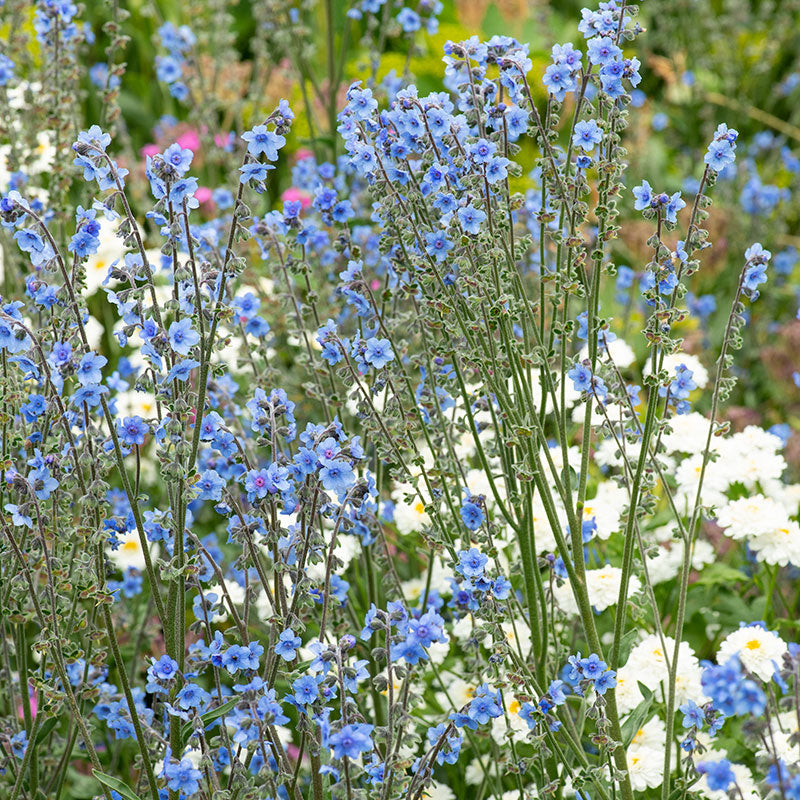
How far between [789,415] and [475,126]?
3.08m

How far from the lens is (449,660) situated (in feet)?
9.93

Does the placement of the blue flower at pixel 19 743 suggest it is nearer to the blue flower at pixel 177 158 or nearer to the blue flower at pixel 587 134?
the blue flower at pixel 177 158

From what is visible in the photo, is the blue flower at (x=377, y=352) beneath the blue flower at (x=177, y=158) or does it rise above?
beneath

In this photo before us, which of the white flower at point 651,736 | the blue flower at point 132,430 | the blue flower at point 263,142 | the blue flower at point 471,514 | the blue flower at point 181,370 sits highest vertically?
the blue flower at point 263,142

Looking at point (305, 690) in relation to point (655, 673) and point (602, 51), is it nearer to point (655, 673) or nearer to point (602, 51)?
point (655, 673)

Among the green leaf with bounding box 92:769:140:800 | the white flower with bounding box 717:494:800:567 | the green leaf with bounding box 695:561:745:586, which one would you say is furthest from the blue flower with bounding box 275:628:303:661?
the green leaf with bounding box 695:561:745:586

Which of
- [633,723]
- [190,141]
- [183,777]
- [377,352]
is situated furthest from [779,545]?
[190,141]

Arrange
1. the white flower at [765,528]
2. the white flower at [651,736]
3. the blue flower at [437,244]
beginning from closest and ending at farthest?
the blue flower at [437,244] → the white flower at [651,736] → the white flower at [765,528]

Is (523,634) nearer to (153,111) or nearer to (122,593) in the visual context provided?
(122,593)

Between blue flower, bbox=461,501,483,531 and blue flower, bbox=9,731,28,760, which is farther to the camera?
blue flower, bbox=9,731,28,760

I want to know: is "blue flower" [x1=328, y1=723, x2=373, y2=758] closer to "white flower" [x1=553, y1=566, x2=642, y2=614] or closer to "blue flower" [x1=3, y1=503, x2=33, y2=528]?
"blue flower" [x1=3, y1=503, x2=33, y2=528]

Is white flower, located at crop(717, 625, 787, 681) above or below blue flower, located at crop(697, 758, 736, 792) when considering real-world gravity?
above

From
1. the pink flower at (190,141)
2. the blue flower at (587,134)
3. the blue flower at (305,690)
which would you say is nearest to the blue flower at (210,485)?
the blue flower at (305,690)

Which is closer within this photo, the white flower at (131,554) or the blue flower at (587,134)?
the blue flower at (587,134)
